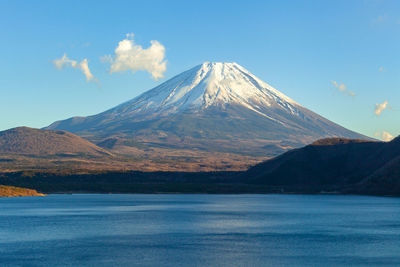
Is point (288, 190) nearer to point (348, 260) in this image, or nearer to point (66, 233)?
point (66, 233)

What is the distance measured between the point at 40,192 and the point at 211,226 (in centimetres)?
10498

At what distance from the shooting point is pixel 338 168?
7313 inches

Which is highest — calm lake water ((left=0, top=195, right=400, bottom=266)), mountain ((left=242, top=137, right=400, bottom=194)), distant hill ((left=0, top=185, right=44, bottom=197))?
mountain ((left=242, top=137, right=400, bottom=194))

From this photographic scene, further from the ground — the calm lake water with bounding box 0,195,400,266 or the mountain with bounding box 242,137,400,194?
the mountain with bounding box 242,137,400,194

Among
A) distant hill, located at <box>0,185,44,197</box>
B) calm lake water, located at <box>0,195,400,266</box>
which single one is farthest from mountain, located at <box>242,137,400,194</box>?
distant hill, located at <box>0,185,44,197</box>

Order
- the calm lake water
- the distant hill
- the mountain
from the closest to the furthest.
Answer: the calm lake water, the mountain, the distant hill

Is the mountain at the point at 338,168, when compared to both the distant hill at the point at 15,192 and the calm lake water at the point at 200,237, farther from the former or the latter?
the distant hill at the point at 15,192

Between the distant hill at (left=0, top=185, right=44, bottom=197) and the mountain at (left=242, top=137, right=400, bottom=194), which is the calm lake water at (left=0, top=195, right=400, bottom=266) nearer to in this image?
the mountain at (left=242, top=137, right=400, bottom=194)

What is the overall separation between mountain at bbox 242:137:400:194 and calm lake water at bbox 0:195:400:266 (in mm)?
47505

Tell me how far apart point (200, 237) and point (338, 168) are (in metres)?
115

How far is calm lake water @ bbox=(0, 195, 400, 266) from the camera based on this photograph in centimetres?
6178

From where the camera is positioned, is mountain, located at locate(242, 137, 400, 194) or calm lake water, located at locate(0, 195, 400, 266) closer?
calm lake water, located at locate(0, 195, 400, 266)

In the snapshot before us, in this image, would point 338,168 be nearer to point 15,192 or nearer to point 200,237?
point 15,192

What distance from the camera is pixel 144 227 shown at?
89.8 meters
